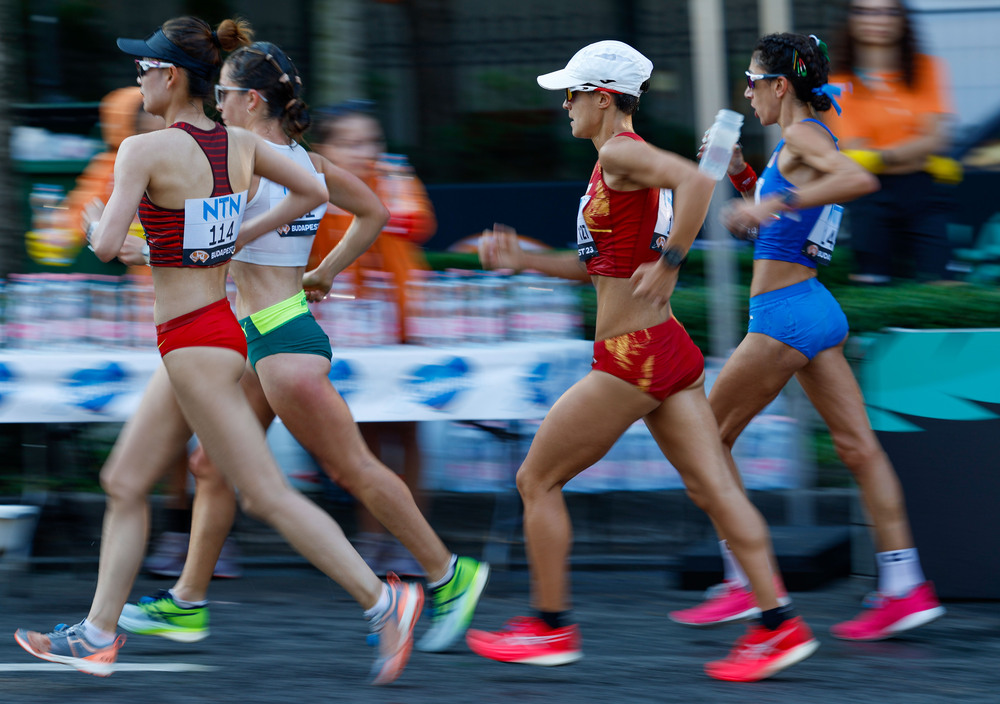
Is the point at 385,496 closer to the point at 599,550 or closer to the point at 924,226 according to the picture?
the point at 599,550

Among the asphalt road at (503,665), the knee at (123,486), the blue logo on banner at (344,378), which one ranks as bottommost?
the asphalt road at (503,665)

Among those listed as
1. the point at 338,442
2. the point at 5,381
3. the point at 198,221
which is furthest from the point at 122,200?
the point at 5,381

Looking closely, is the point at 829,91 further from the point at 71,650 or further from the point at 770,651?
the point at 71,650

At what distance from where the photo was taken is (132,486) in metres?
4.06

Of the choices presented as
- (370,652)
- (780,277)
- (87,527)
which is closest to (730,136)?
(780,277)

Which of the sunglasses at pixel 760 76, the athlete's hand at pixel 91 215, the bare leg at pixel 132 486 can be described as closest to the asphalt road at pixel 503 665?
the bare leg at pixel 132 486

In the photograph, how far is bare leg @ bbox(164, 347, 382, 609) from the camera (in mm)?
3939

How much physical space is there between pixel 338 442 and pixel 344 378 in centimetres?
124

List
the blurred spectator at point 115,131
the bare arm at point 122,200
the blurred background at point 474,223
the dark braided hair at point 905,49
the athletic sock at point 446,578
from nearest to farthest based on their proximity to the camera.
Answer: the bare arm at point 122,200 → the athletic sock at point 446,578 → the blurred background at point 474,223 → the blurred spectator at point 115,131 → the dark braided hair at point 905,49

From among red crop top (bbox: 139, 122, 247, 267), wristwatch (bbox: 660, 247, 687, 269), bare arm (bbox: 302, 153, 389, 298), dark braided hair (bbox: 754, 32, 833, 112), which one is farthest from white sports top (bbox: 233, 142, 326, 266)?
dark braided hair (bbox: 754, 32, 833, 112)

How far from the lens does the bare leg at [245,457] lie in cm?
394

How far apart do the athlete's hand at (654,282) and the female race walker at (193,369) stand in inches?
47.2

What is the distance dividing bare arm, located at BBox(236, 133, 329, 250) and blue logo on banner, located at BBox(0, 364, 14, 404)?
1799 millimetres

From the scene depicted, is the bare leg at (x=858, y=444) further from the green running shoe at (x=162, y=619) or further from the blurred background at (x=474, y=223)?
the green running shoe at (x=162, y=619)
